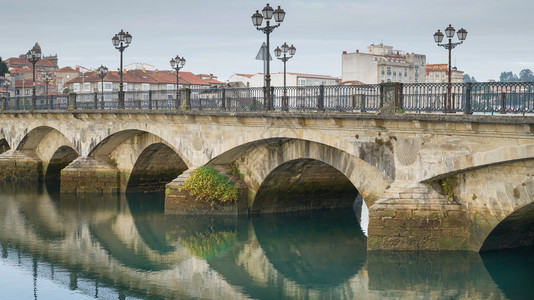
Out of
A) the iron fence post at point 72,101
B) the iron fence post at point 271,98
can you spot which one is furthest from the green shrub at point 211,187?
the iron fence post at point 72,101

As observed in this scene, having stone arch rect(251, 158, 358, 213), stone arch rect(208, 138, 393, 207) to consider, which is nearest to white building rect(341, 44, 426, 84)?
stone arch rect(251, 158, 358, 213)

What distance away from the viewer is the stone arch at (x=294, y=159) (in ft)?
67.0

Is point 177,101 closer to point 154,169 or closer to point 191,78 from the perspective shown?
point 154,169

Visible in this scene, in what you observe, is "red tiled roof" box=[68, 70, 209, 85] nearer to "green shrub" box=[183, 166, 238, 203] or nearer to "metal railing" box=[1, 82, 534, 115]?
"metal railing" box=[1, 82, 534, 115]

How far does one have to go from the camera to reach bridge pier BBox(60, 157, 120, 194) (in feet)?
106

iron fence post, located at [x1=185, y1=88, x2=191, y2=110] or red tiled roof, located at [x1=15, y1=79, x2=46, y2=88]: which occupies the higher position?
red tiled roof, located at [x1=15, y1=79, x2=46, y2=88]

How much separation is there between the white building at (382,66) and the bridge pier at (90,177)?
46922 millimetres

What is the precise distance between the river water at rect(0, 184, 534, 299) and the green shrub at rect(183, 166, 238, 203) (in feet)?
2.47

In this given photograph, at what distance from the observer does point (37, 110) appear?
3622 cm

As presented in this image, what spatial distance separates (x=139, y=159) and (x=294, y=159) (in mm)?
10617

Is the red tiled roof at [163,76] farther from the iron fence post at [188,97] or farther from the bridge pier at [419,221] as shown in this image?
the bridge pier at [419,221]

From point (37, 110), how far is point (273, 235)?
17510 mm

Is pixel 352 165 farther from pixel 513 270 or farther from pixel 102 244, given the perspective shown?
pixel 102 244

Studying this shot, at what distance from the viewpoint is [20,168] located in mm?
38125
